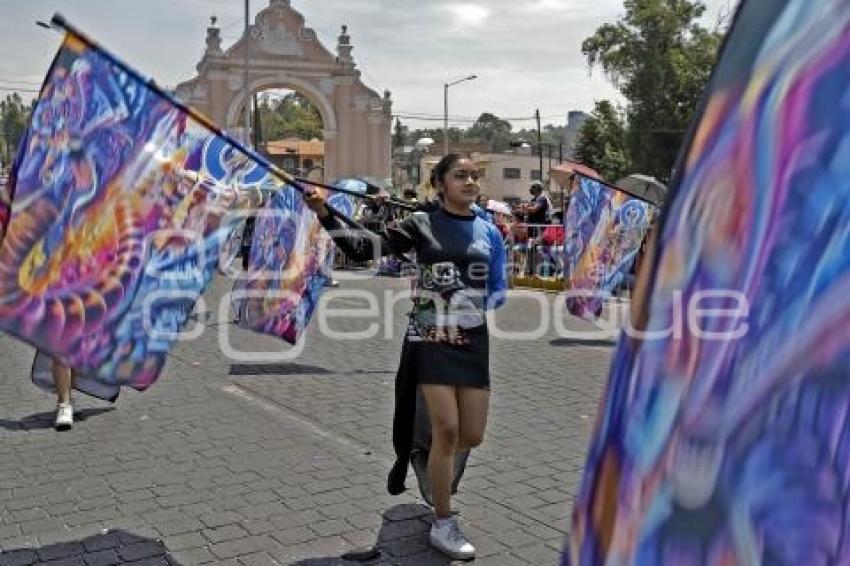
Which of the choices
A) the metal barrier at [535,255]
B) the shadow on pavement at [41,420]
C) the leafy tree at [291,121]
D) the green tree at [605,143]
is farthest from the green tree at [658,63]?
the leafy tree at [291,121]

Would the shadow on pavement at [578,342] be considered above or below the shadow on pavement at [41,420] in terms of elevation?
above

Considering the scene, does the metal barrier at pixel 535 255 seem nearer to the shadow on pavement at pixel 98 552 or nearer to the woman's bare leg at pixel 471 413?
the woman's bare leg at pixel 471 413

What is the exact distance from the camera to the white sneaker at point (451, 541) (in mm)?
4043

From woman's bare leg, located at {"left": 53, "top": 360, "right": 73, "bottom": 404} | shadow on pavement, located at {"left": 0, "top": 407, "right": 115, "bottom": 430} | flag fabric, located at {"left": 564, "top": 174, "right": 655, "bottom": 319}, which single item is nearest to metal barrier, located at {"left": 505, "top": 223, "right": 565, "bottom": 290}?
flag fabric, located at {"left": 564, "top": 174, "right": 655, "bottom": 319}

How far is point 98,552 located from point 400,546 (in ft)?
4.42

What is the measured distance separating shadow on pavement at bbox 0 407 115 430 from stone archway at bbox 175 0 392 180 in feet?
133

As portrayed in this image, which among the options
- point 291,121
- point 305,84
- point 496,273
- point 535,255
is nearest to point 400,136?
point 291,121

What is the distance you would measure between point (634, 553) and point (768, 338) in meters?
0.35

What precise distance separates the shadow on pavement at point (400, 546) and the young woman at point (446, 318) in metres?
0.09

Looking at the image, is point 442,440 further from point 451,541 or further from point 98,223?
point 98,223

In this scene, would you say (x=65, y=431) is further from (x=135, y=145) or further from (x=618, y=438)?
(x=618, y=438)

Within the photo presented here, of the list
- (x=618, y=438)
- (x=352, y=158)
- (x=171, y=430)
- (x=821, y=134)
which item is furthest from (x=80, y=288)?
(x=352, y=158)

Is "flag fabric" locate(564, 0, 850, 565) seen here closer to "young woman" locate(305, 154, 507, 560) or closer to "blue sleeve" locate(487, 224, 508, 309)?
"young woman" locate(305, 154, 507, 560)

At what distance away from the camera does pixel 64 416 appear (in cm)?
637
